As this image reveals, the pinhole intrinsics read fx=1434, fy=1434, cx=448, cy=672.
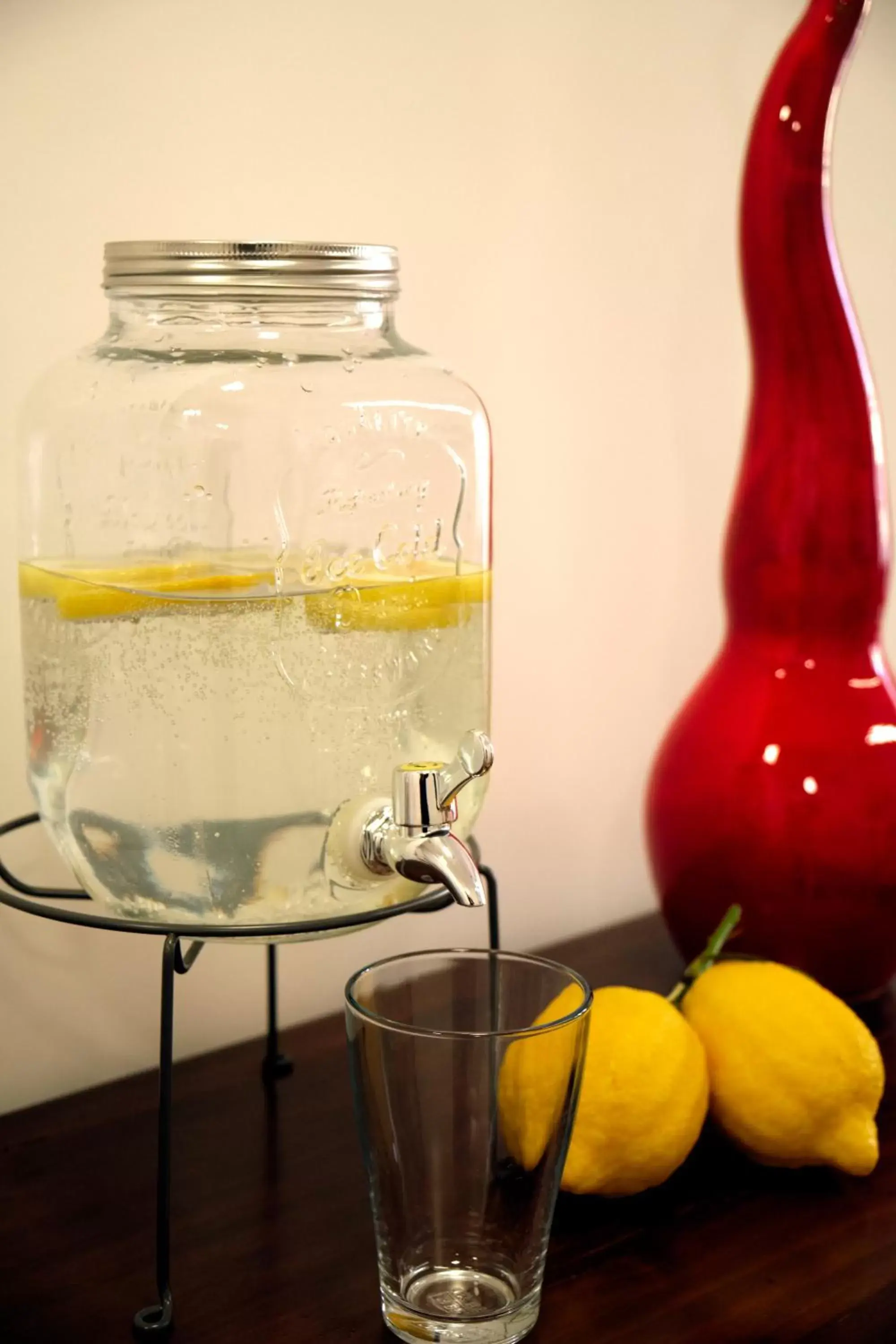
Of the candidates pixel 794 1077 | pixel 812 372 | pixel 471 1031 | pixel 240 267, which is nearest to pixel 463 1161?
Answer: pixel 471 1031

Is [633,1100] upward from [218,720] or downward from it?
downward

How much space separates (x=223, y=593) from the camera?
562 millimetres

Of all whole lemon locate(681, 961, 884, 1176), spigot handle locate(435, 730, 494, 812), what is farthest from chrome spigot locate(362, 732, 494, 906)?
whole lemon locate(681, 961, 884, 1176)

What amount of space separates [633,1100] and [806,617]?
33cm

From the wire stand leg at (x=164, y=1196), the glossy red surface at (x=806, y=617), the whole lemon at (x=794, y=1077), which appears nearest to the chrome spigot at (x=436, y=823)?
the wire stand leg at (x=164, y=1196)

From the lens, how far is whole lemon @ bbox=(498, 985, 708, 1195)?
2.09 ft

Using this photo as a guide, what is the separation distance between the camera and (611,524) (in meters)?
1.01

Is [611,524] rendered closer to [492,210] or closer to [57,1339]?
[492,210]

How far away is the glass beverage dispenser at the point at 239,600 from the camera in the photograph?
56cm

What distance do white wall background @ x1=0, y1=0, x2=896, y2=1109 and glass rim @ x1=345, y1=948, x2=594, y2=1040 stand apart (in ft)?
0.80

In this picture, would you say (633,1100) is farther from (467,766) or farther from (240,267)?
(240,267)

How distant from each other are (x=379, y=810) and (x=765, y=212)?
18.6 inches

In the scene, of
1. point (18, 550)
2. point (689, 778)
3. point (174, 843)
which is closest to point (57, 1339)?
point (174, 843)

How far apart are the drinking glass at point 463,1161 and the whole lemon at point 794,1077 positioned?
0.15 m
